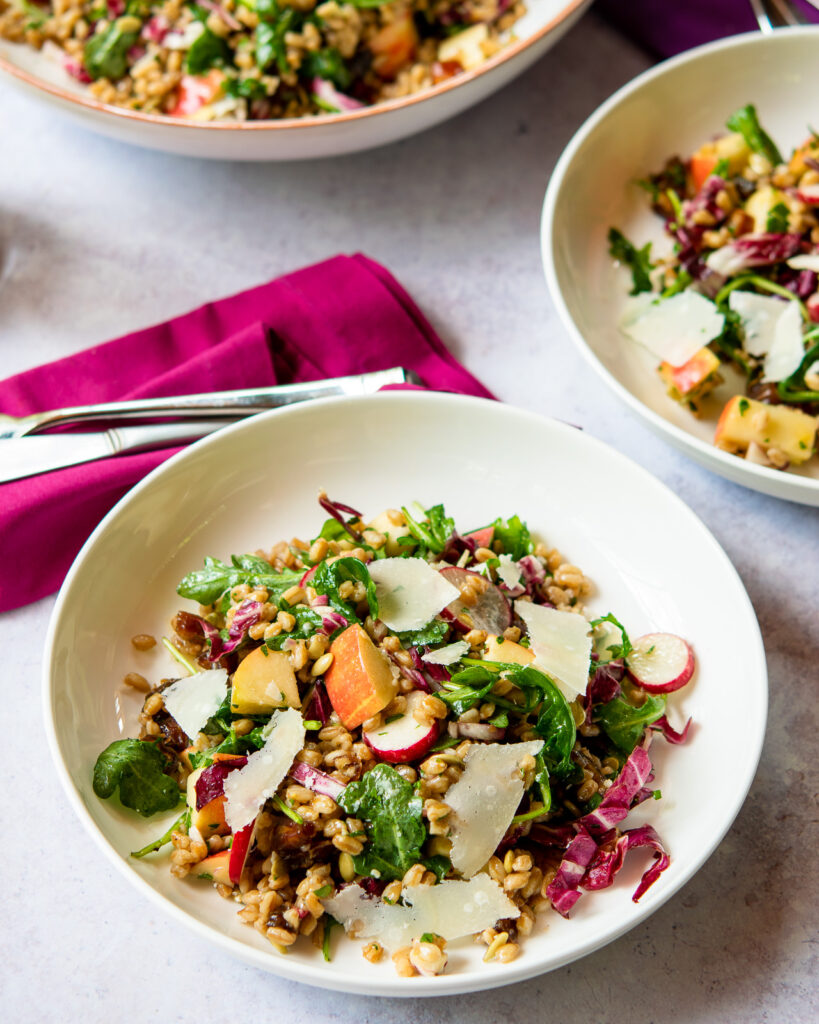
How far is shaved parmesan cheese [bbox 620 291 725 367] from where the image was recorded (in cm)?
260

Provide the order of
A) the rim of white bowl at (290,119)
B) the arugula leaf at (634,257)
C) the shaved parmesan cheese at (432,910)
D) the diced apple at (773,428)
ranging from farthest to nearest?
the arugula leaf at (634,257) < the rim of white bowl at (290,119) < the diced apple at (773,428) < the shaved parmesan cheese at (432,910)

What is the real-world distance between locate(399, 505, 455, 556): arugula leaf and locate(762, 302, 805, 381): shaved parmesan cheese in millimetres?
922

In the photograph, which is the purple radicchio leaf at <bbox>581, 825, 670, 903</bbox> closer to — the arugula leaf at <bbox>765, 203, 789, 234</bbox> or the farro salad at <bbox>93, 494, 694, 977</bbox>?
the farro salad at <bbox>93, 494, 694, 977</bbox>

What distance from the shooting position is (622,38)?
3455mm

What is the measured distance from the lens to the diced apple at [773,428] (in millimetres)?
2439

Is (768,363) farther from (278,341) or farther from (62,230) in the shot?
(62,230)

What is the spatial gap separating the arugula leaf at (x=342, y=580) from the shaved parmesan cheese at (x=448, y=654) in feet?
0.46

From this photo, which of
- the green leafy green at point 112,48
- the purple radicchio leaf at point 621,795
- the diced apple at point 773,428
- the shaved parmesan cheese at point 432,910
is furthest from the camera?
the green leafy green at point 112,48

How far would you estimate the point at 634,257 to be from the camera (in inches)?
112

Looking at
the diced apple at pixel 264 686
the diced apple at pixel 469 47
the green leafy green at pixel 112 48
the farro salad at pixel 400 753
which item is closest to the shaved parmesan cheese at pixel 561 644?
the farro salad at pixel 400 753

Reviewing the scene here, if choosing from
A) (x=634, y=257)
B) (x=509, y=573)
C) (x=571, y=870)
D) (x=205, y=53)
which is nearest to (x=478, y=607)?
(x=509, y=573)

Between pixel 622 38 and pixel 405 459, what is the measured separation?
75.4 inches

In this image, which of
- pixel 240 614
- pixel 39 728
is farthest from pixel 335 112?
pixel 39 728

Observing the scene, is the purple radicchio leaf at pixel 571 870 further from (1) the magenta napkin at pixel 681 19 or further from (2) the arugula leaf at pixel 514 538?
(1) the magenta napkin at pixel 681 19
